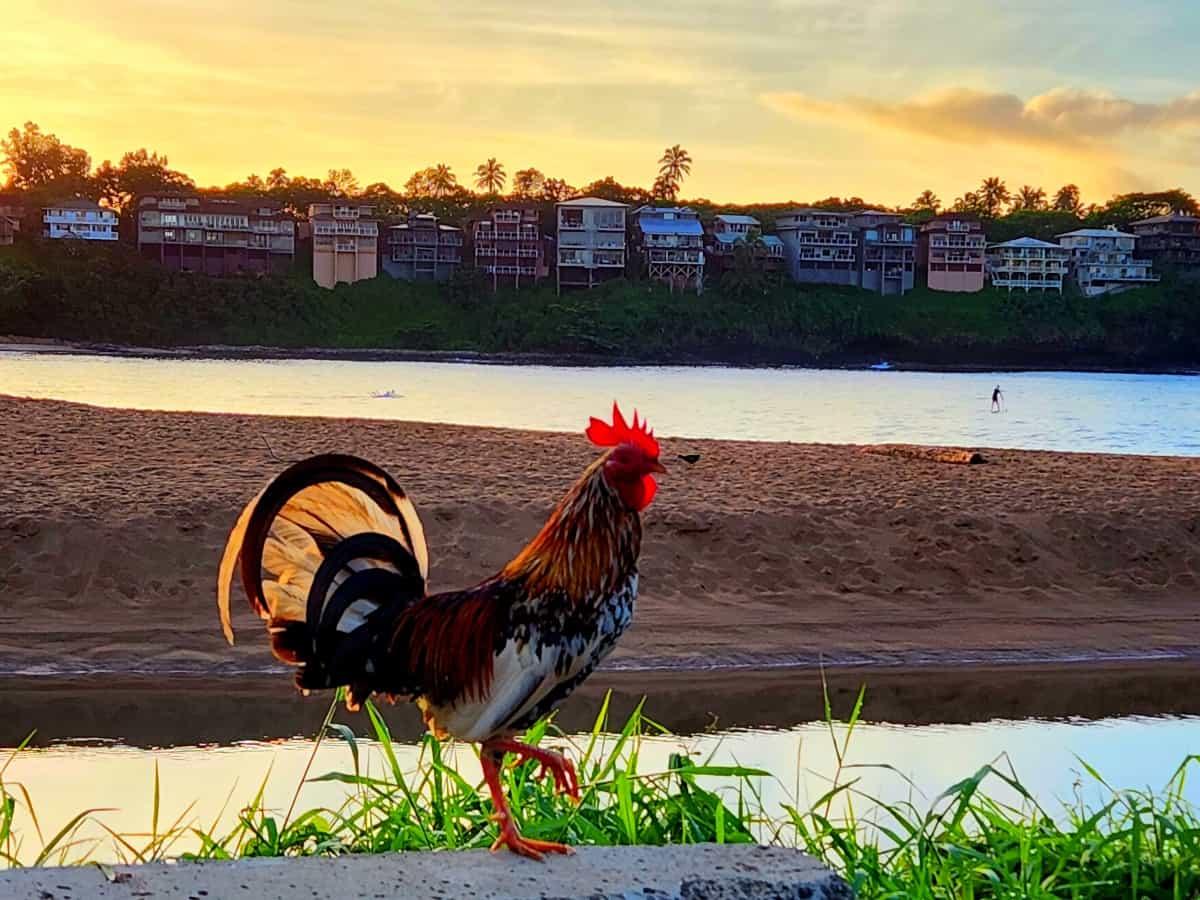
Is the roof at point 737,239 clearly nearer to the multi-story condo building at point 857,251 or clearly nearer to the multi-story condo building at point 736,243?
the multi-story condo building at point 736,243

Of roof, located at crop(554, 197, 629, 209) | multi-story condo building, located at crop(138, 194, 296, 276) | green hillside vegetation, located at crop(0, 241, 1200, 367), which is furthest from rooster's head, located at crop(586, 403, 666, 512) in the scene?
roof, located at crop(554, 197, 629, 209)

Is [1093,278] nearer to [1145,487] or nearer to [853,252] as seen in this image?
[853,252]

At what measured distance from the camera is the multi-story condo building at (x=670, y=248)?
102562mm

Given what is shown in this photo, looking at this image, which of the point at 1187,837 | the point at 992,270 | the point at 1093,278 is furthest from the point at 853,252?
the point at 1187,837

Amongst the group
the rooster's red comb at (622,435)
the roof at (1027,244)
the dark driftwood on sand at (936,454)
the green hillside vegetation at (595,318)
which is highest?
the roof at (1027,244)

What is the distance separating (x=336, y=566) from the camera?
4.15 meters

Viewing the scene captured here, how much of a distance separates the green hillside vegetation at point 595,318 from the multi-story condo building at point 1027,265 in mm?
3146

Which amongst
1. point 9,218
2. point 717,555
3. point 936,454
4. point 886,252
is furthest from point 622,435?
point 886,252

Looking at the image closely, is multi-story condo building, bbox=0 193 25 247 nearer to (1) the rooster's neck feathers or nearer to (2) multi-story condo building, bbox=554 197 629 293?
(2) multi-story condo building, bbox=554 197 629 293

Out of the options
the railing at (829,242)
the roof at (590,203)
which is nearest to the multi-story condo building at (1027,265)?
the railing at (829,242)

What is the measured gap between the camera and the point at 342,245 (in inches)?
3858

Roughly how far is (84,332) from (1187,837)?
8108 centimetres

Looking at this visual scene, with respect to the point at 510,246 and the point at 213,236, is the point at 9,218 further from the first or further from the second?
the point at 510,246

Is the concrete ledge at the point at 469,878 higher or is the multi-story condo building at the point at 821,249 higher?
the multi-story condo building at the point at 821,249
